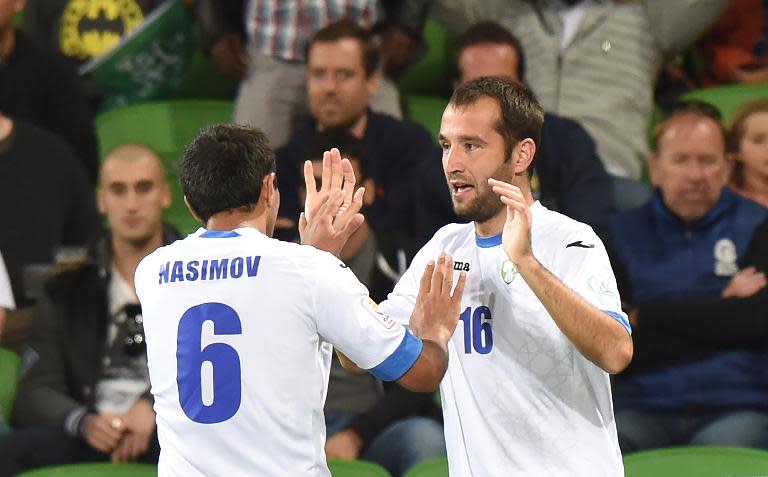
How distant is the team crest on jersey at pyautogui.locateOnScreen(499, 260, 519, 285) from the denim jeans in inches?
56.5

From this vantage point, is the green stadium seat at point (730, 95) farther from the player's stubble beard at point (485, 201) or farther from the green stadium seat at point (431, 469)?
the player's stubble beard at point (485, 201)

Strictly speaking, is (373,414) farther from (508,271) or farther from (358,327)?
(358,327)

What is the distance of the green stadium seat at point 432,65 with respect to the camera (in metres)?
7.46

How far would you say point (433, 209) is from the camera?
5.82 m

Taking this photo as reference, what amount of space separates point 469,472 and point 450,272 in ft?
1.69

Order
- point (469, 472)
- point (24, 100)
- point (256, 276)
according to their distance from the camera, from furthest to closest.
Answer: point (24, 100) < point (469, 472) < point (256, 276)

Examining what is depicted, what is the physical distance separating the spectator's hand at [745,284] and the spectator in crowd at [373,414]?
106 centimetres

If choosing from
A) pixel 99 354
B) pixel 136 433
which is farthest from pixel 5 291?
pixel 136 433

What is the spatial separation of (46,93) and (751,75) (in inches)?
124

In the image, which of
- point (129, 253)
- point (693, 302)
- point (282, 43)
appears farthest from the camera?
point (282, 43)

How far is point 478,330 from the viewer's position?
3812mm

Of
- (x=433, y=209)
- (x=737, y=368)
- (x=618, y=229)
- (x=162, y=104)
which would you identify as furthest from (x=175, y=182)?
(x=737, y=368)

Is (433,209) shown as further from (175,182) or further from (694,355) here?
(175,182)

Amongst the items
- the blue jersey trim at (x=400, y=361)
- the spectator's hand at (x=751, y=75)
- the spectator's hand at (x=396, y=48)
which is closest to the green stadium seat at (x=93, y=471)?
the blue jersey trim at (x=400, y=361)
